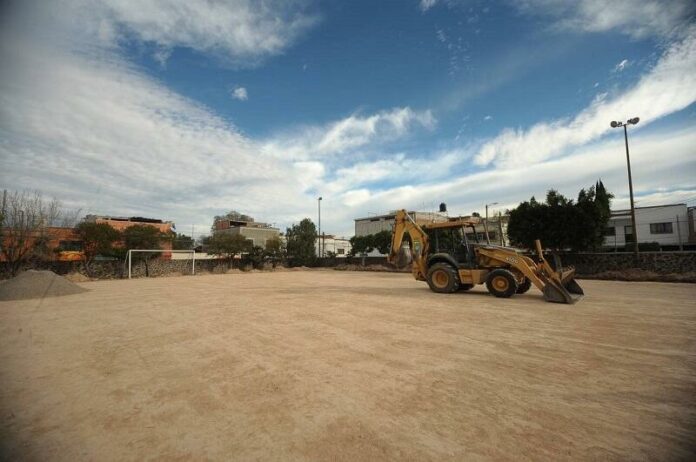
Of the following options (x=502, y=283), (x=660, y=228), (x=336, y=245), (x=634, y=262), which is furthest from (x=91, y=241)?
(x=660, y=228)

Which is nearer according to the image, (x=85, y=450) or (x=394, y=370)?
(x=85, y=450)

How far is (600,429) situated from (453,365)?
1657 mm

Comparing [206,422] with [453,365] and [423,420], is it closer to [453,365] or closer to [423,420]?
[423,420]

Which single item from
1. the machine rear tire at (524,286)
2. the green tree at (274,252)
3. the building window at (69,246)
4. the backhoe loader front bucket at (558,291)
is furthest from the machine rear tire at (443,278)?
the green tree at (274,252)

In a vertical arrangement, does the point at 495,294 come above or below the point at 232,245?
below

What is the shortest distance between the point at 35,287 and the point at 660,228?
48.3 m

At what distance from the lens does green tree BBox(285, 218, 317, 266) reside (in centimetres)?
3578

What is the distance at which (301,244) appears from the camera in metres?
36.2

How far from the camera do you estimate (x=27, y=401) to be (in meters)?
A: 3.22

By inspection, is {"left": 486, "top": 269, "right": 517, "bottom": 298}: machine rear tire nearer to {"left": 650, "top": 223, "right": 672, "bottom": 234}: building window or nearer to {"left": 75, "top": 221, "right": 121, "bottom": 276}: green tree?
{"left": 75, "top": 221, "right": 121, "bottom": 276}: green tree

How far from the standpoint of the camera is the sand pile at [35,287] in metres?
11.2

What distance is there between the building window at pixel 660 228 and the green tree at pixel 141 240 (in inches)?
1859

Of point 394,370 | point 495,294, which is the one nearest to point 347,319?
point 394,370

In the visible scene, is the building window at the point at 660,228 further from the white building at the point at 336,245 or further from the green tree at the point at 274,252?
the white building at the point at 336,245
